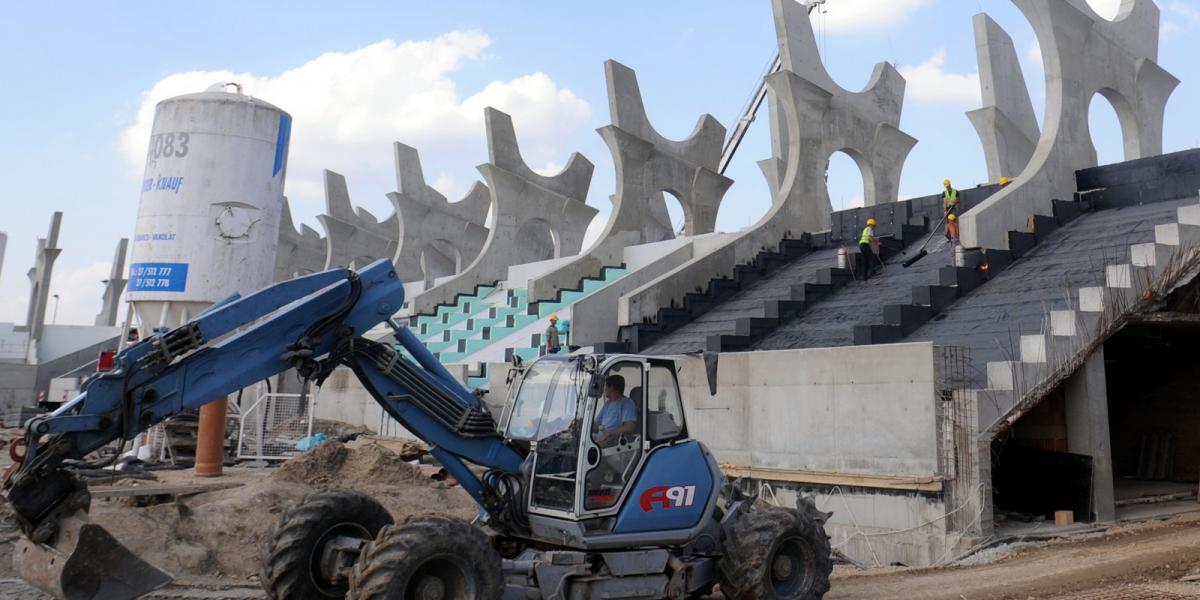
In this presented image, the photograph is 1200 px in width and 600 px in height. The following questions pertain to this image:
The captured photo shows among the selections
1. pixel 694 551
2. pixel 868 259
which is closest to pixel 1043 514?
pixel 694 551

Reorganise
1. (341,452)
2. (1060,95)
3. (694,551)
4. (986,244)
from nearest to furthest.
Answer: (694,551), (341,452), (986,244), (1060,95)

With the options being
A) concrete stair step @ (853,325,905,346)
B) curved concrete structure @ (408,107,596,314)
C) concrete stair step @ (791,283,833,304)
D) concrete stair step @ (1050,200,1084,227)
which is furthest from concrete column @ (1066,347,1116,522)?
curved concrete structure @ (408,107,596,314)

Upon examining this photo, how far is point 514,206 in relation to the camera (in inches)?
1485

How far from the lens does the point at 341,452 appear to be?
1342 centimetres

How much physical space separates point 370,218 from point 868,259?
41.1 meters

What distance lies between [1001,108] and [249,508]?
25989mm

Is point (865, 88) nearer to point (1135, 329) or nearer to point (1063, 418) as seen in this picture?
point (1135, 329)

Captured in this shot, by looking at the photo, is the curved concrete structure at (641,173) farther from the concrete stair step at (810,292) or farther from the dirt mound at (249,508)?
the dirt mound at (249,508)

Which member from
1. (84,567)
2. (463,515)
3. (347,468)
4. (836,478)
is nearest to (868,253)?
(836,478)

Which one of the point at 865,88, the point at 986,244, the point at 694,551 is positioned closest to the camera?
the point at 694,551

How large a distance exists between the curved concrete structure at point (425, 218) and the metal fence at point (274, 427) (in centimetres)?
2546

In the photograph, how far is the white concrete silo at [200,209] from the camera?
14.5 meters

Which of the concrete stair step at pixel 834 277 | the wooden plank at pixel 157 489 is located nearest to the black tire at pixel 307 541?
the wooden plank at pixel 157 489

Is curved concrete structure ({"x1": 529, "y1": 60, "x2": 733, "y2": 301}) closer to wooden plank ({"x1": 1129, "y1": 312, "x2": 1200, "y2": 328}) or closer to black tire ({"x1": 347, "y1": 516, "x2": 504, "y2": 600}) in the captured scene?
wooden plank ({"x1": 1129, "y1": 312, "x2": 1200, "y2": 328})
